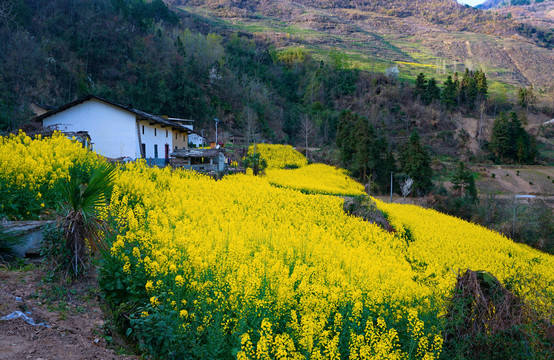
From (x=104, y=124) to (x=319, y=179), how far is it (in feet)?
66.3

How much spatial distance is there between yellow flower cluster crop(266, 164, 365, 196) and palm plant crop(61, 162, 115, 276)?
19037 mm

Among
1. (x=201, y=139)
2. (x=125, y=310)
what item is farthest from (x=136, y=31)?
(x=125, y=310)

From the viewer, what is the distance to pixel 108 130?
24766mm

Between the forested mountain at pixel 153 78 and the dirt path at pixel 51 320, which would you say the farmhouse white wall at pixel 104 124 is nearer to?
the forested mountain at pixel 153 78

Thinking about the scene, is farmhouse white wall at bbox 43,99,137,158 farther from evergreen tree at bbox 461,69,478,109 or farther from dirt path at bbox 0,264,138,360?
evergreen tree at bbox 461,69,478,109

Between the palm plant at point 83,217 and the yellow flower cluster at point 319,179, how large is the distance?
750 inches

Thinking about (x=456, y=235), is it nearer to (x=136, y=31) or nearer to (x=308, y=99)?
(x=136, y=31)

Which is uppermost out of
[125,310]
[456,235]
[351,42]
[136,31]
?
[351,42]

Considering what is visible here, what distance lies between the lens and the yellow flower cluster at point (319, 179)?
87.3 ft

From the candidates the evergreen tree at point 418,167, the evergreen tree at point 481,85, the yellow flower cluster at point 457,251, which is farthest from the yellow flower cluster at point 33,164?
the evergreen tree at point 481,85

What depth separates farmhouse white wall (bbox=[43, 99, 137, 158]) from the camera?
24.5 m

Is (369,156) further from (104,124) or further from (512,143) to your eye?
(512,143)

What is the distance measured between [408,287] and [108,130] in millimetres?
22754

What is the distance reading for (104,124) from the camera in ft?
81.0
